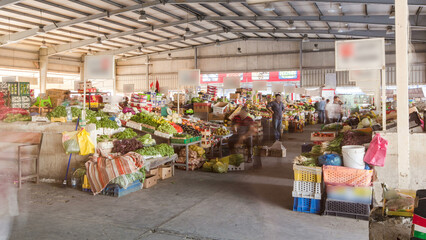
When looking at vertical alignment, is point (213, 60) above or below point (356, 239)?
above

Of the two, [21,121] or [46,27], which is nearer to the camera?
[21,121]

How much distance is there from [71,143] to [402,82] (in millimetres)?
5784

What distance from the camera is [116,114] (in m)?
9.17

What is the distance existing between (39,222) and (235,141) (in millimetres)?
5393

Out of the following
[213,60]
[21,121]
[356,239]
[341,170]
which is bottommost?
[356,239]

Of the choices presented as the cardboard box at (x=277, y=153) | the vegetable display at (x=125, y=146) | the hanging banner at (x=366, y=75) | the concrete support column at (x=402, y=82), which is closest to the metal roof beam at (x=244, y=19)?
the hanging banner at (x=366, y=75)

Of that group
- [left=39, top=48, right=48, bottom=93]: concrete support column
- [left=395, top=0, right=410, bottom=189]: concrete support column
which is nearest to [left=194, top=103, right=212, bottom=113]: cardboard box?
[left=395, top=0, right=410, bottom=189]: concrete support column

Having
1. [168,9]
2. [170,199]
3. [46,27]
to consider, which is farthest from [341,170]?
[46,27]

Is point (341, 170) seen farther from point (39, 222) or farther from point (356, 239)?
point (39, 222)

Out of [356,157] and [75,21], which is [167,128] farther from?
[75,21]

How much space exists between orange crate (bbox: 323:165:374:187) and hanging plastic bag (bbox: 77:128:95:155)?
4392 millimetres

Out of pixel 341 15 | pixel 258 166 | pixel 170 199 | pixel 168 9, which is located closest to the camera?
pixel 170 199

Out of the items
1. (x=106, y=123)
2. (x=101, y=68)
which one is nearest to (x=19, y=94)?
(x=106, y=123)

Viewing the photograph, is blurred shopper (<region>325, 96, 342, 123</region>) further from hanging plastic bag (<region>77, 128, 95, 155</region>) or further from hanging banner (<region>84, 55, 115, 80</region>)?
hanging plastic bag (<region>77, 128, 95, 155</region>)
